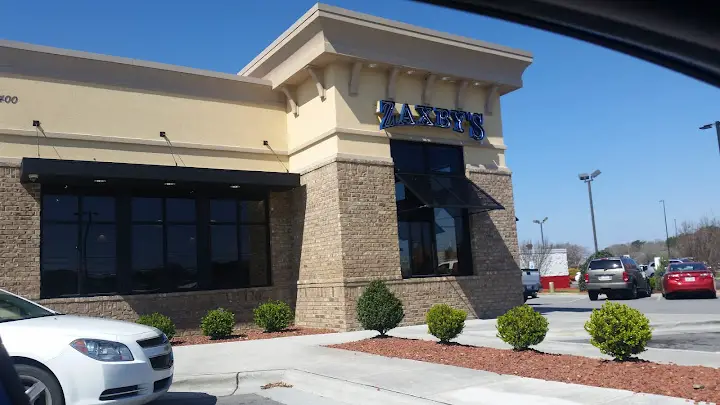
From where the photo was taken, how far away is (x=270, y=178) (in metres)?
17.8

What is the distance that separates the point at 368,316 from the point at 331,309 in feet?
9.64

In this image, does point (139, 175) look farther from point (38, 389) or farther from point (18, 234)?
point (38, 389)

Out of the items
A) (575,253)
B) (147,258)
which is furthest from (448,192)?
(575,253)

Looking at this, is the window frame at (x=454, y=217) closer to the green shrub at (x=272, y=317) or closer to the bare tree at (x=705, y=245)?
the green shrub at (x=272, y=317)

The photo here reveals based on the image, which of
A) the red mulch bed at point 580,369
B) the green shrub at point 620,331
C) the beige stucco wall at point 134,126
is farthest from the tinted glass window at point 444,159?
the green shrub at point 620,331

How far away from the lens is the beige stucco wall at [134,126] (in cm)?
1585

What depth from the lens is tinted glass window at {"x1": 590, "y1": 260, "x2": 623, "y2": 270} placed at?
26531 mm

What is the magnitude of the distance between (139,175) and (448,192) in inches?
340

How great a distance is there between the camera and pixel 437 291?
18250 millimetres

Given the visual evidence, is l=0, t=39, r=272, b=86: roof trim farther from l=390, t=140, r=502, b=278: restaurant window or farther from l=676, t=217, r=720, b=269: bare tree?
l=676, t=217, r=720, b=269: bare tree

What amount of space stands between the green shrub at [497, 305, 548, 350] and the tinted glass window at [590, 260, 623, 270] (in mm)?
17827

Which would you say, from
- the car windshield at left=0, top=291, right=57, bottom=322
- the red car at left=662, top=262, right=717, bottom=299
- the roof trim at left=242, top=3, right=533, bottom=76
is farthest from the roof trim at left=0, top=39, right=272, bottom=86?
the red car at left=662, top=262, right=717, bottom=299

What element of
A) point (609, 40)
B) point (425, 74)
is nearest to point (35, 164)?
point (425, 74)

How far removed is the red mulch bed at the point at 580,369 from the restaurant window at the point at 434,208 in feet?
21.1
